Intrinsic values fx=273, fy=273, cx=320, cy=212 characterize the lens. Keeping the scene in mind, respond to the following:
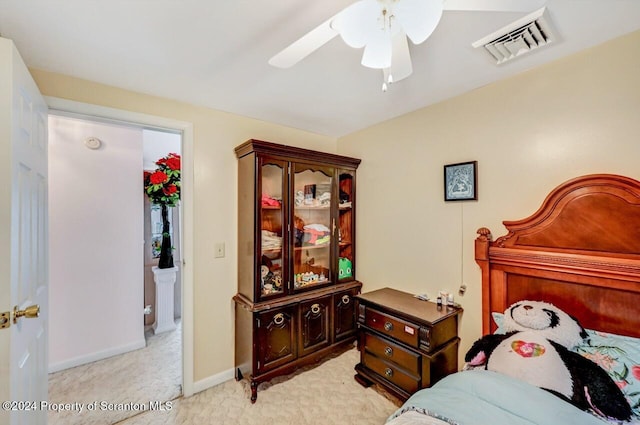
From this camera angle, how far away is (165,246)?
3295 millimetres

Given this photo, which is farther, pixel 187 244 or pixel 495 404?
pixel 187 244

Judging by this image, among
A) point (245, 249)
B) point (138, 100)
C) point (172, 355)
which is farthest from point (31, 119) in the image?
point (172, 355)

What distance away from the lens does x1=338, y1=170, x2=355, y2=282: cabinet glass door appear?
2799mm

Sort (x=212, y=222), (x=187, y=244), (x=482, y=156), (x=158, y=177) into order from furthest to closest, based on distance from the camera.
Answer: (x=158, y=177) < (x=212, y=222) < (x=187, y=244) < (x=482, y=156)

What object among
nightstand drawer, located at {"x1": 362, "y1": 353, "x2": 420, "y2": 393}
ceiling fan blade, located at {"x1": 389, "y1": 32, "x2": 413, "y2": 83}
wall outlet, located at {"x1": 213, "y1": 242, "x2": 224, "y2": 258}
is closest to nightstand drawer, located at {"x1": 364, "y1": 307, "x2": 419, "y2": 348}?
nightstand drawer, located at {"x1": 362, "y1": 353, "x2": 420, "y2": 393}

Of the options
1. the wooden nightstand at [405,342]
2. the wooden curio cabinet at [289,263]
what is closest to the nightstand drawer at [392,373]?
the wooden nightstand at [405,342]

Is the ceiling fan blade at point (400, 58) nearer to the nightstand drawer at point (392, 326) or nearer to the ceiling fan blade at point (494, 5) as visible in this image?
the ceiling fan blade at point (494, 5)

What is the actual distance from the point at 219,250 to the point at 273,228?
0.49m

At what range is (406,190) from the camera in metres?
2.43

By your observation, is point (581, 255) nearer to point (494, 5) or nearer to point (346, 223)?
point (494, 5)

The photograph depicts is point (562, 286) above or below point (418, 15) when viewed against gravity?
below

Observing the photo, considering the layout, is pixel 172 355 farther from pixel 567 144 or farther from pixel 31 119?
pixel 567 144

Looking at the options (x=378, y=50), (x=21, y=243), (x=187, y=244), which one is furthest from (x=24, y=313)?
(x=378, y=50)

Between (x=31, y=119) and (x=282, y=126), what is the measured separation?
5.80 feet
